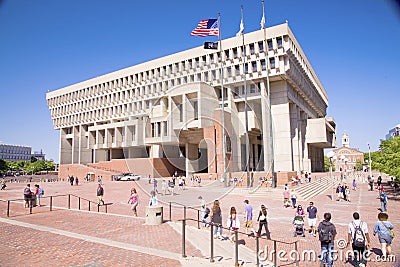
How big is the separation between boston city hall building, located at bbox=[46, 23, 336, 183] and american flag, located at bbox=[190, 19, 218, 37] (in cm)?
898

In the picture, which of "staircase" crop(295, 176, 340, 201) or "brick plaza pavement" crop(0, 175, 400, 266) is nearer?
"brick plaza pavement" crop(0, 175, 400, 266)

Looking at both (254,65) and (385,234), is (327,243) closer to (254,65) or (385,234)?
(385,234)

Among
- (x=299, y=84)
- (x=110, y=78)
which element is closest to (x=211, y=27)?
(x=299, y=84)

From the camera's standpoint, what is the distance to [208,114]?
48.1 meters

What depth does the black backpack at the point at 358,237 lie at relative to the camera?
22.8 feet

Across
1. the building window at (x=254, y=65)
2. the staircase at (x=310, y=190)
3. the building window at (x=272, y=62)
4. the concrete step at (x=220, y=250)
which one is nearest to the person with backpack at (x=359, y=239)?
the concrete step at (x=220, y=250)

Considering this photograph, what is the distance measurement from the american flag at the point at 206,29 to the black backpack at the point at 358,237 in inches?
822

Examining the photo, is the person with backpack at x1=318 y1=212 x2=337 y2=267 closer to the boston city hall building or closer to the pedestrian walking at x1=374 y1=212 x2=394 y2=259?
the pedestrian walking at x1=374 y1=212 x2=394 y2=259

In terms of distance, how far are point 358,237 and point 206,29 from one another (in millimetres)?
21512

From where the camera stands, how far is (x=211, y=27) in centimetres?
2512

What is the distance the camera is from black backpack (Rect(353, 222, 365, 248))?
6945 millimetres

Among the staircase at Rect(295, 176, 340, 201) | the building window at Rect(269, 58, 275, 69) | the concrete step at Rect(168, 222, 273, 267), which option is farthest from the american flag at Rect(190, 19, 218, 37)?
the building window at Rect(269, 58, 275, 69)

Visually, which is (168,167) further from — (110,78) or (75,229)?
(75,229)

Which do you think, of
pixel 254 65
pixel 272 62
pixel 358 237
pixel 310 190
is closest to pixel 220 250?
pixel 358 237
